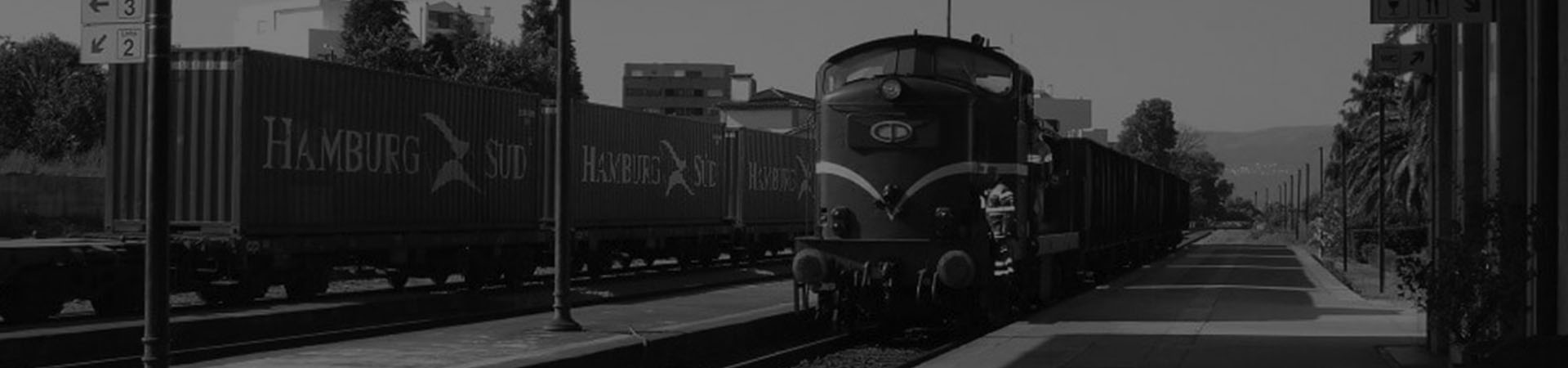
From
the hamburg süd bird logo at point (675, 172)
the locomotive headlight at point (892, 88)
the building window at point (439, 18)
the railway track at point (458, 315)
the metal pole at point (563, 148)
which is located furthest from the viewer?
the building window at point (439, 18)

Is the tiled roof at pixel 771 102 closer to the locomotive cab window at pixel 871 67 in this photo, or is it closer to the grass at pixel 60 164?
the grass at pixel 60 164

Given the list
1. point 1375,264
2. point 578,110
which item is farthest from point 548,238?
point 1375,264

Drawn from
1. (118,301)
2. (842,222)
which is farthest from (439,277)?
(842,222)

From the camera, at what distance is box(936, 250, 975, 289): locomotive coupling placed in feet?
51.9

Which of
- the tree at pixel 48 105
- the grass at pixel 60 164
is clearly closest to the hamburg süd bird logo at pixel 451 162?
the grass at pixel 60 164

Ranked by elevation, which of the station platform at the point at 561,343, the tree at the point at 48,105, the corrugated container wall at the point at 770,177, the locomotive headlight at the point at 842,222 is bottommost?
the station platform at the point at 561,343

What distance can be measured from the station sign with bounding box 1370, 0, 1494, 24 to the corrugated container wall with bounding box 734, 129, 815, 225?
73.1 ft

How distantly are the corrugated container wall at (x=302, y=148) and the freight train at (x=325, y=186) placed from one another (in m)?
0.02

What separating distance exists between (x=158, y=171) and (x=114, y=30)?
750mm

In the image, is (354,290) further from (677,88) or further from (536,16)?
(677,88)

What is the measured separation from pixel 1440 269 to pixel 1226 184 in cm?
17008

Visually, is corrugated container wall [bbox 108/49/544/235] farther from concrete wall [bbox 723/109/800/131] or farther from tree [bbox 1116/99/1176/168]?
tree [bbox 1116/99/1176/168]

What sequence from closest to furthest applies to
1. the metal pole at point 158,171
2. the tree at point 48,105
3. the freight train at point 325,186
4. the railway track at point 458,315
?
the metal pole at point 158,171
the railway track at point 458,315
the freight train at point 325,186
the tree at point 48,105

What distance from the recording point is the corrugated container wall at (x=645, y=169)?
92.5 ft
